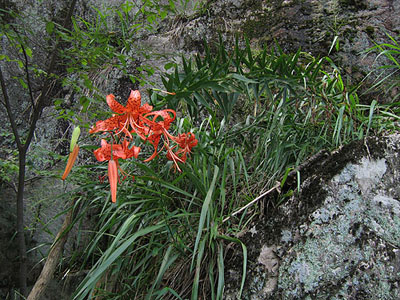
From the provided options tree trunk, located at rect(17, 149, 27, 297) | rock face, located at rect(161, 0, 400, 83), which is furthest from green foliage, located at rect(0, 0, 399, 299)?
rock face, located at rect(161, 0, 400, 83)

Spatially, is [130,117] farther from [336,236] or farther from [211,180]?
[336,236]

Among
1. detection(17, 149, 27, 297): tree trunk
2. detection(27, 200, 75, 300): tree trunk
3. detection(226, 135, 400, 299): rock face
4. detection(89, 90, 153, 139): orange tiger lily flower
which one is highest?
detection(89, 90, 153, 139): orange tiger lily flower

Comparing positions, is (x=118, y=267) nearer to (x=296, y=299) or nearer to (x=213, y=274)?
(x=213, y=274)

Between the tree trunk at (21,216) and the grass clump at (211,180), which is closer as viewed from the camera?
the grass clump at (211,180)

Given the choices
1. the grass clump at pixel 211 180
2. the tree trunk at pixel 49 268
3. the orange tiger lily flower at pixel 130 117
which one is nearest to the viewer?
the orange tiger lily flower at pixel 130 117

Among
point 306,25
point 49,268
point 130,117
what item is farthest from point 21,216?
point 306,25

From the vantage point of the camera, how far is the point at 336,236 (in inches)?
36.4

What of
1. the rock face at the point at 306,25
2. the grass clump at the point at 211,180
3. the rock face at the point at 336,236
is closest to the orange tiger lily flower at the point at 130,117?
the grass clump at the point at 211,180

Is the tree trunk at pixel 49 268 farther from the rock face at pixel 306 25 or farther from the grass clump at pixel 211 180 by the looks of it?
the rock face at pixel 306 25

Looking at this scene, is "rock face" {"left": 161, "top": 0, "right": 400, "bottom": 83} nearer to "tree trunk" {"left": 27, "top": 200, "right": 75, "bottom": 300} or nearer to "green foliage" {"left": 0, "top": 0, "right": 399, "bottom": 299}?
"green foliage" {"left": 0, "top": 0, "right": 399, "bottom": 299}

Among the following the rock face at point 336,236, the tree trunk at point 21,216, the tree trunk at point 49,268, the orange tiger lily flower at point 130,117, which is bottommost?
the rock face at point 336,236

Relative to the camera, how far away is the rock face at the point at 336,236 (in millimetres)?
863

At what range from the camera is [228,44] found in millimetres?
2186

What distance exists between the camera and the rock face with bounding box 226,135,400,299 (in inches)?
34.0
